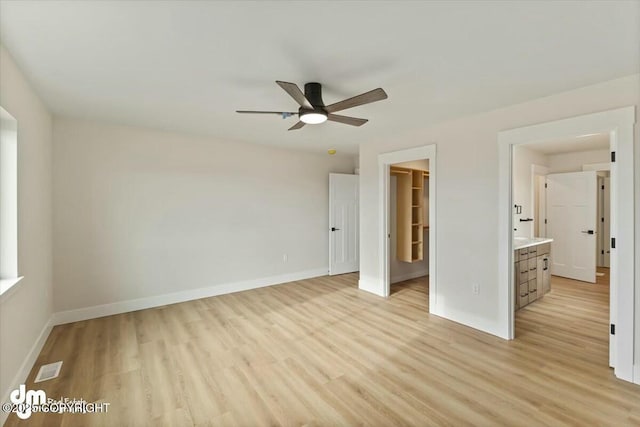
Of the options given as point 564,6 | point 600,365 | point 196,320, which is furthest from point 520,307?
point 196,320

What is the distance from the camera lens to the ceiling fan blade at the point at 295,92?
1985 mm

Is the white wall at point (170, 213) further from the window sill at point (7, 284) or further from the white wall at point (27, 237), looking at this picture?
the window sill at point (7, 284)

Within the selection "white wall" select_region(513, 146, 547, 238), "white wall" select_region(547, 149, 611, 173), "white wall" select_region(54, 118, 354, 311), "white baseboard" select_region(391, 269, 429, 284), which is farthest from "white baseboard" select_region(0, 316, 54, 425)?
"white wall" select_region(547, 149, 611, 173)

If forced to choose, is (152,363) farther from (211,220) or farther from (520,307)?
(520,307)

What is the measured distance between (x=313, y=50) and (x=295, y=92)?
300 millimetres

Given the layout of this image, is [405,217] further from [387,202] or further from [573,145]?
[573,145]

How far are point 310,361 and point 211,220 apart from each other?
9.33ft

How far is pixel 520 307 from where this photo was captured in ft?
13.1

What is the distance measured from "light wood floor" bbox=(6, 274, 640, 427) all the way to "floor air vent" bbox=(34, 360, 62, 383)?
0.07 metres

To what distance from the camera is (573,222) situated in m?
5.55

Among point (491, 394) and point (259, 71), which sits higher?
point (259, 71)

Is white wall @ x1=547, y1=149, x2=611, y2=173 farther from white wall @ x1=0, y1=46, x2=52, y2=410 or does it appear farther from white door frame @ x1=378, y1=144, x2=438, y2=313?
white wall @ x1=0, y1=46, x2=52, y2=410

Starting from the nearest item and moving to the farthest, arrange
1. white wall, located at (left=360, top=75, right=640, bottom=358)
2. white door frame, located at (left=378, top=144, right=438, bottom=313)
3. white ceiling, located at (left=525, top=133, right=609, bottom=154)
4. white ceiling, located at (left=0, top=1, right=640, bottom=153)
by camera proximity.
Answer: white ceiling, located at (left=0, top=1, right=640, bottom=153)
white wall, located at (left=360, top=75, right=640, bottom=358)
white door frame, located at (left=378, top=144, right=438, bottom=313)
white ceiling, located at (left=525, top=133, right=609, bottom=154)

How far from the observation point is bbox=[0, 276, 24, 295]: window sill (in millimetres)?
1984
